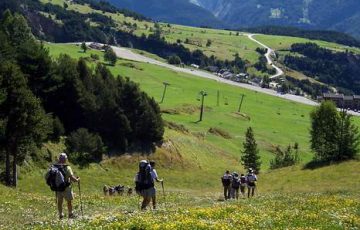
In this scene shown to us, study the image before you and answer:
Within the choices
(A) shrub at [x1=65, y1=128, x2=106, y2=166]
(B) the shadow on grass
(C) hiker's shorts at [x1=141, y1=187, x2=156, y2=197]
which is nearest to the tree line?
(A) shrub at [x1=65, y1=128, x2=106, y2=166]

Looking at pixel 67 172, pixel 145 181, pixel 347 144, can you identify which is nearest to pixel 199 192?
pixel 347 144

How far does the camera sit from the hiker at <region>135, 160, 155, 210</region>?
28983 millimetres

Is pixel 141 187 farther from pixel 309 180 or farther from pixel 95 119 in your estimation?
pixel 95 119

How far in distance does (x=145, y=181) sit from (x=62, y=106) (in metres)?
68.3

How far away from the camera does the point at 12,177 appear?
65.1 m

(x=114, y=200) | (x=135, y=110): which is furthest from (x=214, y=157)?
(x=114, y=200)

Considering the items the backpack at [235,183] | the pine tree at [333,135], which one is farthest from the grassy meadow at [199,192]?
the pine tree at [333,135]

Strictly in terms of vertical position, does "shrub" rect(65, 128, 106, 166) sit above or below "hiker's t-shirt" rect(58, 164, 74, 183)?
below

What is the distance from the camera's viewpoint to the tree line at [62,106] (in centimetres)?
6400

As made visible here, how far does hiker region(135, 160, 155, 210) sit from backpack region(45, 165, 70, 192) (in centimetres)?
441

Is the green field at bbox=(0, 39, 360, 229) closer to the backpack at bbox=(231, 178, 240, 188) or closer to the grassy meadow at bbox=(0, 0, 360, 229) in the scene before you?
the grassy meadow at bbox=(0, 0, 360, 229)

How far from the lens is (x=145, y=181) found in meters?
29.5

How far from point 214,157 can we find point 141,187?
90812 millimetres

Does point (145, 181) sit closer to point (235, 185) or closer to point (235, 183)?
point (235, 183)
